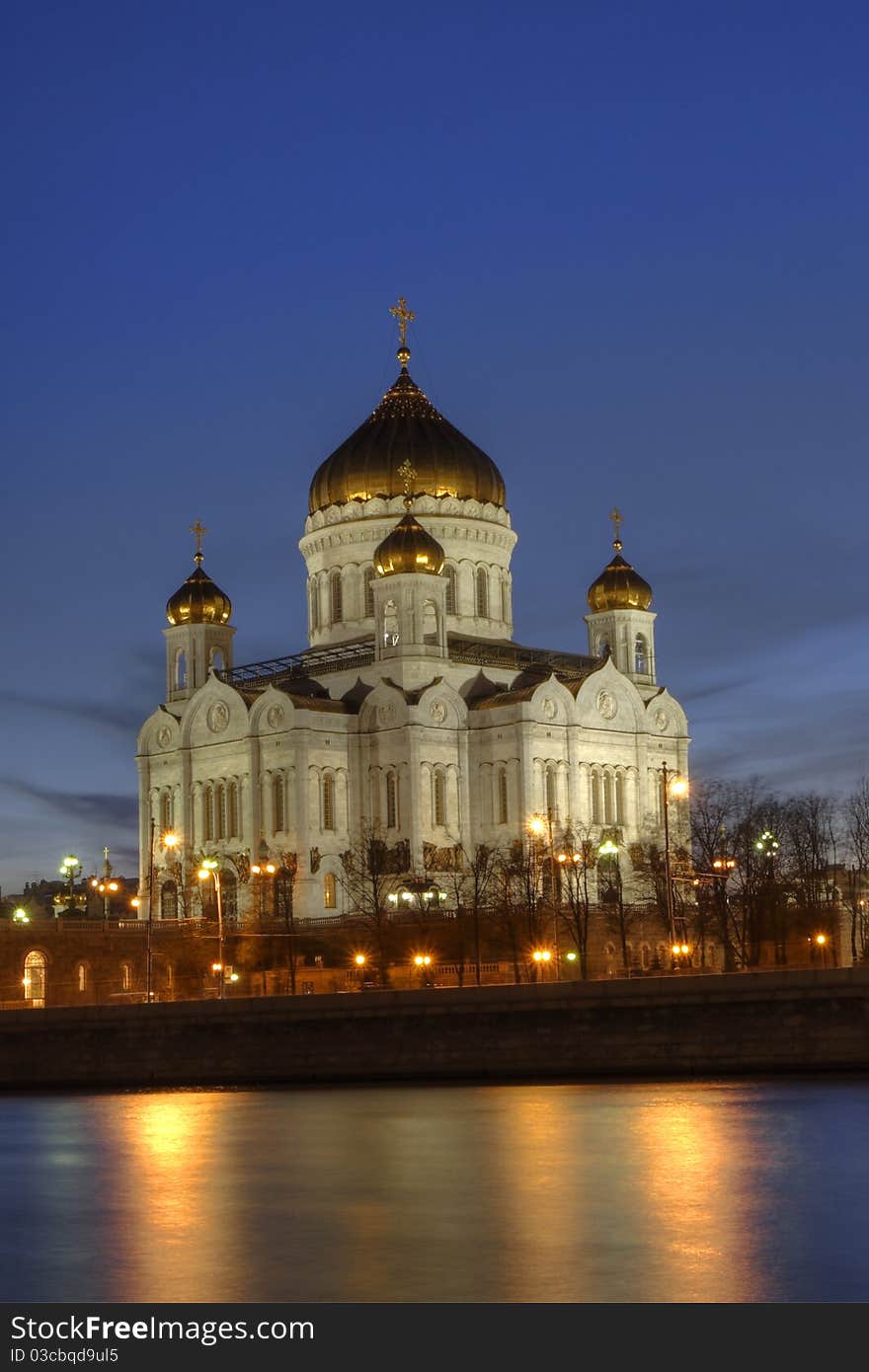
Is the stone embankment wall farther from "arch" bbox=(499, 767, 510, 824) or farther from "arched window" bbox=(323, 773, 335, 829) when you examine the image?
"arch" bbox=(499, 767, 510, 824)

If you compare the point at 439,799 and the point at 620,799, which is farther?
the point at 620,799

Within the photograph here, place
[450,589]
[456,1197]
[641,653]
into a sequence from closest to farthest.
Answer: [456,1197] < [450,589] < [641,653]

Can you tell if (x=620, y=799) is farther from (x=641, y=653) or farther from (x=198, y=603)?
(x=198, y=603)

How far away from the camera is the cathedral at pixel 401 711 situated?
90.2 metres

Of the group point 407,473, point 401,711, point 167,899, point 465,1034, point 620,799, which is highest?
point 407,473

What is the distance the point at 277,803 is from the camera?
91.6m

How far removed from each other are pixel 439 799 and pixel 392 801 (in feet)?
6.13

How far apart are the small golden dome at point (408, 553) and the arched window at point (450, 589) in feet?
20.2

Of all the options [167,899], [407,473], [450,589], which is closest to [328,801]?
[167,899]

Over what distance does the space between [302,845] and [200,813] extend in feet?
25.6

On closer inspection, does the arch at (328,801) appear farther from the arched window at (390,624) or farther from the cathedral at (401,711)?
the arched window at (390,624)

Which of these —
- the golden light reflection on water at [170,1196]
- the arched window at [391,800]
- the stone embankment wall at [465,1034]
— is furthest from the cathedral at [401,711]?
the golden light reflection on water at [170,1196]

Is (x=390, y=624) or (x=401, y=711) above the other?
(x=390, y=624)
